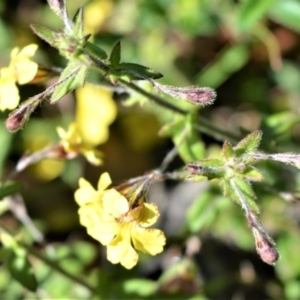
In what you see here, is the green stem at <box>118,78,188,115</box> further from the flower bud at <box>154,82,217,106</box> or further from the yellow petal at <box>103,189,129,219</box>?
the yellow petal at <box>103,189,129,219</box>

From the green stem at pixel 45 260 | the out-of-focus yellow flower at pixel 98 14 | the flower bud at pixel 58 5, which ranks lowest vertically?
the green stem at pixel 45 260

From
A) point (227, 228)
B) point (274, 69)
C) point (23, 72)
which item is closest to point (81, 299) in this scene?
point (227, 228)

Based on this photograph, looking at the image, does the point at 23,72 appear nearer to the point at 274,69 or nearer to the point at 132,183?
A: the point at 132,183

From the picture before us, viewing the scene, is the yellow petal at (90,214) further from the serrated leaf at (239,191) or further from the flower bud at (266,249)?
the flower bud at (266,249)

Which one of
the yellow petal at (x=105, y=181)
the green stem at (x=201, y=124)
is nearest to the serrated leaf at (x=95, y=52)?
the green stem at (x=201, y=124)

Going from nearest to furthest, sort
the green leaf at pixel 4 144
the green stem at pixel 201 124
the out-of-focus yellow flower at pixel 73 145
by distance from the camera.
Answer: the green stem at pixel 201 124
the out-of-focus yellow flower at pixel 73 145
the green leaf at pixel 4 144

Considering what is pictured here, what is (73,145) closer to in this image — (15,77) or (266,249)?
(15,77)

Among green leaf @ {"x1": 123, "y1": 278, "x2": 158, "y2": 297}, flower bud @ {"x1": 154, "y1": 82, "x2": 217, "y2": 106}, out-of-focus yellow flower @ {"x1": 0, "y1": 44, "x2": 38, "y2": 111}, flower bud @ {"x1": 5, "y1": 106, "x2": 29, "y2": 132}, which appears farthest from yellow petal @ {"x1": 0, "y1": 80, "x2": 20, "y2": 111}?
green leaf @ {"x1": 123, "y1": 278, "x2": 158, "y2": 297}
